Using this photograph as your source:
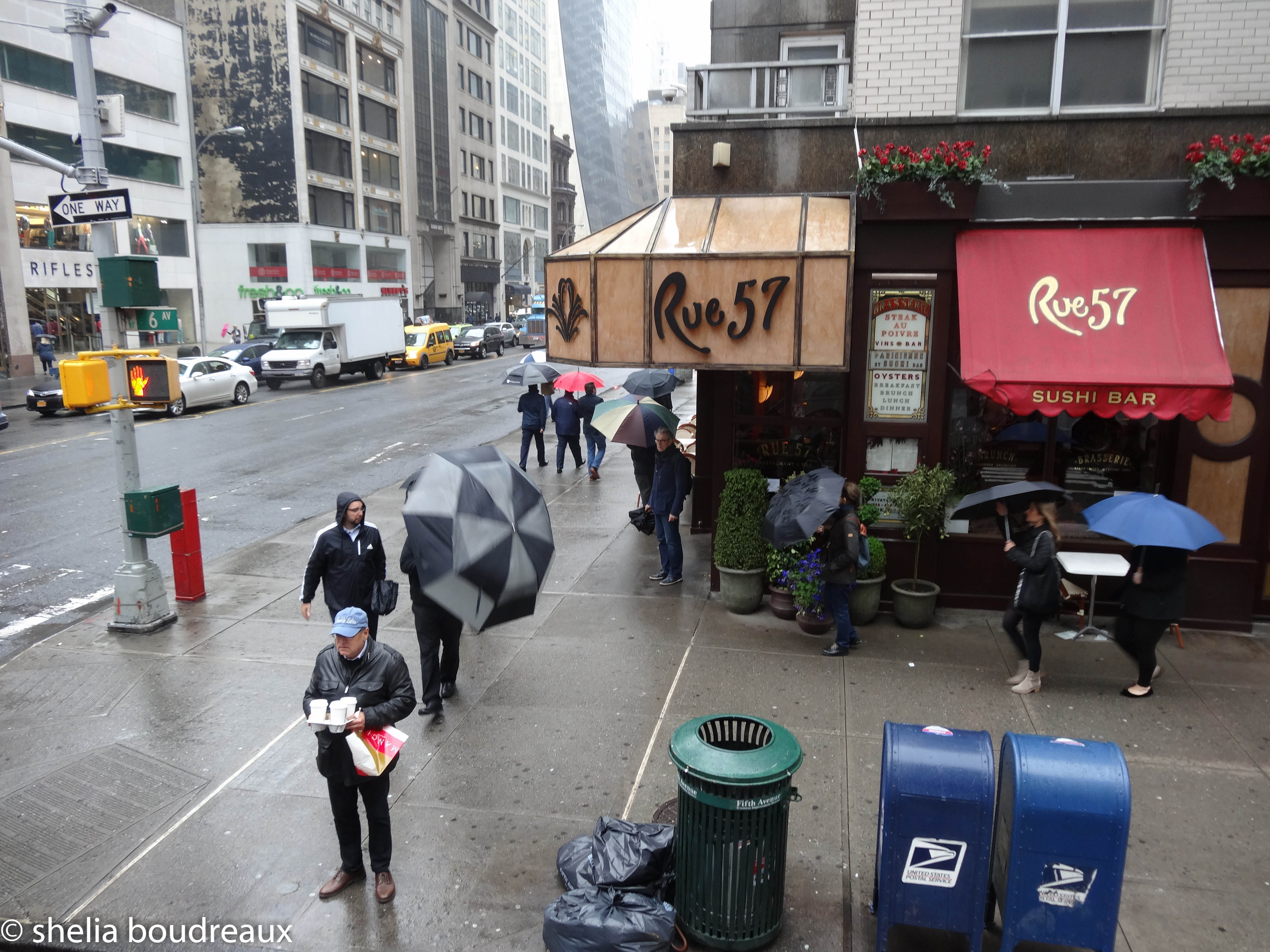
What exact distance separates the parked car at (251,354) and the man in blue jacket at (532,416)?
748 inches

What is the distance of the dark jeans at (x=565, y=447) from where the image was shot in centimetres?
1603

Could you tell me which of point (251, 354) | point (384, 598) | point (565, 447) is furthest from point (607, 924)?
point (251, 354)

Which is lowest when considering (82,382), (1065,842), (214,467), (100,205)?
(214,467)

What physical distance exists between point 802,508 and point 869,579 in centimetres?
141

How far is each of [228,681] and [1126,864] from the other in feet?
21.9

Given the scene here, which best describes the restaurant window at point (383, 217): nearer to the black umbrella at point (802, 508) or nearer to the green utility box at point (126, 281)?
the green utility box at point (126, 281)

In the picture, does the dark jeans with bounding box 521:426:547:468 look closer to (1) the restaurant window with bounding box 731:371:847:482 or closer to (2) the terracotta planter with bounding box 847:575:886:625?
(1) the restaurant window with bounding box 731:371:847:482

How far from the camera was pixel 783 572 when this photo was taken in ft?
28.2

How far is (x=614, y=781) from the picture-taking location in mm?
5820

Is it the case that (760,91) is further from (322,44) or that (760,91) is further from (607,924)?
(322,44)

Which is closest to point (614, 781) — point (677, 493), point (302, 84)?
point (677, 493)

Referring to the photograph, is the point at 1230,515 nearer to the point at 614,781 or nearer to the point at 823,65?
the point at 823,65

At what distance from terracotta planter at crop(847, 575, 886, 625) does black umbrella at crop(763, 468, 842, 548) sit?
1026 mm

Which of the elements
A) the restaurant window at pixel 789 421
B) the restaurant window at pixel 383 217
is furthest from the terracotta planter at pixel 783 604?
the restaurant window at pixel 383 217
